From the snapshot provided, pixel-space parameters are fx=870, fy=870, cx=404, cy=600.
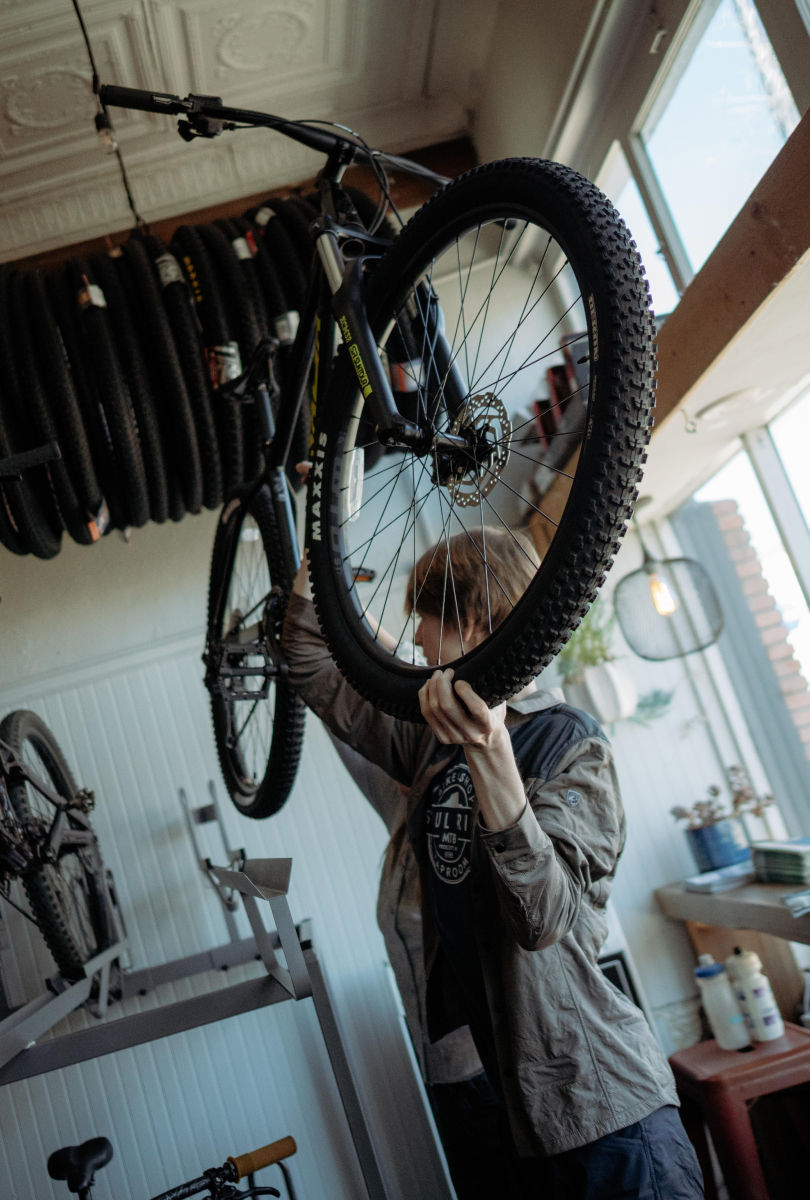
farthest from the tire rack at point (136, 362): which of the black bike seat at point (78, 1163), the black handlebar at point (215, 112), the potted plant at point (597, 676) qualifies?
the black bike seat at point (78, 1163)

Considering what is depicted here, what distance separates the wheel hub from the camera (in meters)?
0.98

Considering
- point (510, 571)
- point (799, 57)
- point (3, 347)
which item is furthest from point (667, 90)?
point (3, 347)

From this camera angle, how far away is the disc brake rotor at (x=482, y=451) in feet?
3.21

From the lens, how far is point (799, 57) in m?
1.43

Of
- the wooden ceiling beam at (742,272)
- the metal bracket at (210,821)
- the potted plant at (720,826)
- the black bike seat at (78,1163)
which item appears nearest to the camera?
the wooden ceiling beam at (742,272)

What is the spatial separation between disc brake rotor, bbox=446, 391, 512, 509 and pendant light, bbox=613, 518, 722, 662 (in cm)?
154

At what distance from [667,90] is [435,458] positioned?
154 cm

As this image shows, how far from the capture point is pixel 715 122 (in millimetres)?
1863

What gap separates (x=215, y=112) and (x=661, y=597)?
5.52 ft

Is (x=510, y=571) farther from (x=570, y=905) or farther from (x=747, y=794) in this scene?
(x=747, y=794)

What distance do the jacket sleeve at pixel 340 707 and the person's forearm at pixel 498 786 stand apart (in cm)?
49

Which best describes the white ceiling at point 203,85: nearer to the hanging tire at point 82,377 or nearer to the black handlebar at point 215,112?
the hanging tire at point 82,377

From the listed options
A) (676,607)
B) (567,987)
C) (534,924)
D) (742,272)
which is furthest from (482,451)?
(676,607)

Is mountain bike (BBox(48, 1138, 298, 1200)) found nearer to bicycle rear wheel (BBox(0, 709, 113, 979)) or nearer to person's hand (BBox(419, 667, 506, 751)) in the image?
bicycle rear wheel (BBox(0, 709, 113, 979))
